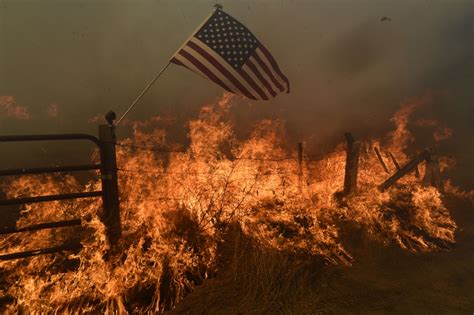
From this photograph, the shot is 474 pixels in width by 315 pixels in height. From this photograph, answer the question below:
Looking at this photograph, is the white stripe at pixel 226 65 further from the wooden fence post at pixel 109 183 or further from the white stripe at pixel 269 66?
the wooden fence post at pixel 109 183

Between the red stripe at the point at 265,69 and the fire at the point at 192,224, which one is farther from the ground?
the red stripe at the point at 265,69

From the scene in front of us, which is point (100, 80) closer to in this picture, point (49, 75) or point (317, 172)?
point (49, 75)

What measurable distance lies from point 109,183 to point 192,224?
1.23 m

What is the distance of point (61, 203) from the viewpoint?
16.5 ft

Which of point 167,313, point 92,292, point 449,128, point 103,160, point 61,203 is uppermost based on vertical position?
point 449,128

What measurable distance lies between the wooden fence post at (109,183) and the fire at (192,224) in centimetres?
13

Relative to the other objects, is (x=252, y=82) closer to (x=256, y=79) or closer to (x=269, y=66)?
(x=256, y=79)

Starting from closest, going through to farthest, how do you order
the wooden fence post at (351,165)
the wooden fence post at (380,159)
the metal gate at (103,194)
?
the metal gate at (103,194) < the wooden fence post at (351,165) < the wooden fence post at (380,159)

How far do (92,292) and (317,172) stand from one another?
17.8ft

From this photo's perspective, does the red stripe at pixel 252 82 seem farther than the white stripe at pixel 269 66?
No

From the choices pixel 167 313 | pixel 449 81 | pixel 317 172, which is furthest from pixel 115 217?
pixel 449 81

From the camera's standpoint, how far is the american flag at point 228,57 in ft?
13.6

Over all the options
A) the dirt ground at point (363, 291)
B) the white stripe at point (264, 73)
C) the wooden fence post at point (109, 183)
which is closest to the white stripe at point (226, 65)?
the white stripe at point (264, 73)

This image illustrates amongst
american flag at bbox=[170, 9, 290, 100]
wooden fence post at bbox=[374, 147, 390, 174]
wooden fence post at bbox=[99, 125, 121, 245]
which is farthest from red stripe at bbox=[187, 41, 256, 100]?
wooden fence post at bbox=[374, 147, 390, 174]
